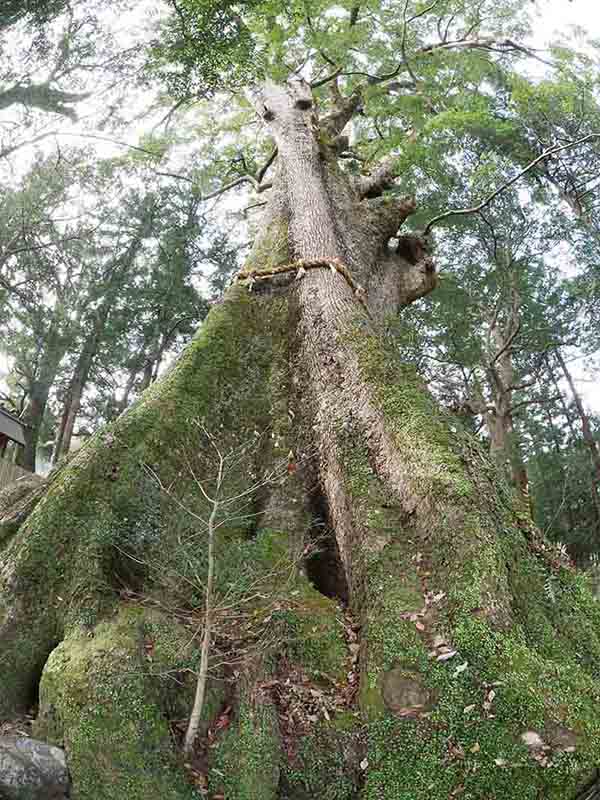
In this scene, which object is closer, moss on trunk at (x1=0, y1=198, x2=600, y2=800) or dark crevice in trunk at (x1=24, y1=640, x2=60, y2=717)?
moss on trunk at (x1=0, y1=198, x2=600, y2=800)

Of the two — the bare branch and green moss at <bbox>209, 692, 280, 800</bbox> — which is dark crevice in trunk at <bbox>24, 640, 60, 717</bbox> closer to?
green moss at <bbox>209, 692, 280, 800</bbox>

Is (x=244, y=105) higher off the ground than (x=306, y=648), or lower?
higher

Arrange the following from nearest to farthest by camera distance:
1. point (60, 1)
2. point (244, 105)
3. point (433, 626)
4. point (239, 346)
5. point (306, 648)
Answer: point (433, 626), point (306, 648), point (60, 1), point (239, 346), point (244, 105)

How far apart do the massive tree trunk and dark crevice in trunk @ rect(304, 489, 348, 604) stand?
0.06 ft

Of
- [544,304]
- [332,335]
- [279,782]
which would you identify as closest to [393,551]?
[279,782]

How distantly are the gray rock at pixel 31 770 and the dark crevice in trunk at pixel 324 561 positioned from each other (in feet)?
7.60

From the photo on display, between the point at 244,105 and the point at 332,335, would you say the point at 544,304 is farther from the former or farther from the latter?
the point at 332,335

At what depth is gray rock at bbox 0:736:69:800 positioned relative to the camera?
2861mm

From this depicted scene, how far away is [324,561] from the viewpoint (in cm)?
506

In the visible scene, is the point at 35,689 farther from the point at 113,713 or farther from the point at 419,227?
the point at 419,227

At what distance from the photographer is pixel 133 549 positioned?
4.14 m

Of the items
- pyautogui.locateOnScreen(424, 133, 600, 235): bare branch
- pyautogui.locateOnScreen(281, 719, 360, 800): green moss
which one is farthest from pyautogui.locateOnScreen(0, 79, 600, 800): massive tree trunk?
pyautogui.locateOnScreen(424, 133, 600, 235): bare branch

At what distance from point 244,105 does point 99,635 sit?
14.2m

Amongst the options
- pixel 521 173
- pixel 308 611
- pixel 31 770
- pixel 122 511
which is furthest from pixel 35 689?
pixel 521 173
